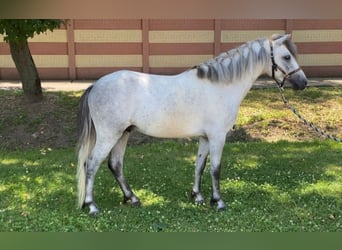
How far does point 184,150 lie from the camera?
6.83 meters

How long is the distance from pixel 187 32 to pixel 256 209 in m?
9.51

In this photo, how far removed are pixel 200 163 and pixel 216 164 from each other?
28 cm

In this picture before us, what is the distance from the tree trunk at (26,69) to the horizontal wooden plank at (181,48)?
203 inches

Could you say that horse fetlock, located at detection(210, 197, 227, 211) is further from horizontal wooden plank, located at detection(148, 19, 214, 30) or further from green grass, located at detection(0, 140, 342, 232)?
horizontal wooden plank, located at detection(148, 19, 214, 30)

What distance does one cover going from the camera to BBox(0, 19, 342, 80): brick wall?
42.2ft

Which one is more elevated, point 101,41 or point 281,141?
point 101,41

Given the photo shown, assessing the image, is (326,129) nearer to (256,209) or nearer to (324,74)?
(256,209)

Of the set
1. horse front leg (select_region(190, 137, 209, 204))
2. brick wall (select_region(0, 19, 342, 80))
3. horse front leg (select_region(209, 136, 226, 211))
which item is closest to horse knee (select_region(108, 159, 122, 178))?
horse front leg (select_region(190, 137, 209, 204))

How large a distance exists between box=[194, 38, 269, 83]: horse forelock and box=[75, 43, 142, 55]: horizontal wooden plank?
30.2 feet

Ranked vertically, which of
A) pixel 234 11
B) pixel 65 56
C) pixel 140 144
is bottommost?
pixel 140 144

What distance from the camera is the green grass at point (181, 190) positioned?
3993 millimetres

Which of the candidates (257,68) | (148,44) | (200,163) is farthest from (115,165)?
(148,44)

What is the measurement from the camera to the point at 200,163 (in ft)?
14.8

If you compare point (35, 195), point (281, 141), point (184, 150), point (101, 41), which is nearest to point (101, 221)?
point (35, 195)
